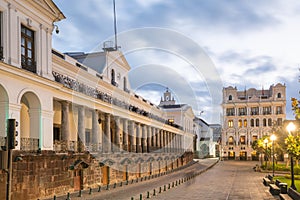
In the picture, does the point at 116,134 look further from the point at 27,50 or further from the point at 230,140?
the point at 230,140

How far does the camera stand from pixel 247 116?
320ft

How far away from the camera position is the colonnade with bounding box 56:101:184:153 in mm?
28894

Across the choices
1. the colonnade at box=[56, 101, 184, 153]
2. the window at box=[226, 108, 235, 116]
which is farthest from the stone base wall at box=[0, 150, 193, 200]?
the window at box=[226, 108, 235, 116]

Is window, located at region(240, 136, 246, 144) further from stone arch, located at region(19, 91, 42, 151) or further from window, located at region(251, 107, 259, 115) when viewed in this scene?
stone arch, located at region(19, 91, 42, 151)

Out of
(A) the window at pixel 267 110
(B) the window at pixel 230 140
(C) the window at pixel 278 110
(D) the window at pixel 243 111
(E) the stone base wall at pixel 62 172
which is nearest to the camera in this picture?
(E) the stone base wall at pixel 62 172

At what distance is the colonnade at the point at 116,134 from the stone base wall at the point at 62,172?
45.8 inches

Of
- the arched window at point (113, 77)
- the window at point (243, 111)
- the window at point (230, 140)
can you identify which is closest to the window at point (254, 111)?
the window at point (243, 111)

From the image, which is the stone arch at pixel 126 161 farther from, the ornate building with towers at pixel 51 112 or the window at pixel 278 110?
the window at pixel 278 110

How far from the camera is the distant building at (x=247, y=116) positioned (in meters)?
94.1

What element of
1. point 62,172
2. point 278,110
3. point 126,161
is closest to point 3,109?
point 62,172

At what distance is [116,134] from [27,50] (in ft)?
61.5

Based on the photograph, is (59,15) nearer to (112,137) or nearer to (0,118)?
(0,118)

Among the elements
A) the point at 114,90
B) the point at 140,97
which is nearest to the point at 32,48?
the point at 114,90

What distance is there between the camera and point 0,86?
67.1 ft
